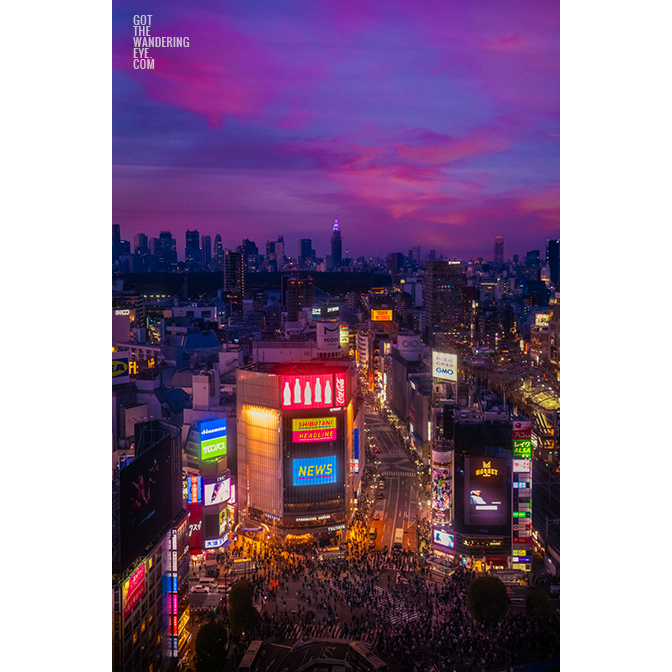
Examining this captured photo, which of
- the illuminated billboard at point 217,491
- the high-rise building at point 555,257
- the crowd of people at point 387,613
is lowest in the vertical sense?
the crowd of people at point 387,613

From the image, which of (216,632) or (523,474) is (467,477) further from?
(216,632)

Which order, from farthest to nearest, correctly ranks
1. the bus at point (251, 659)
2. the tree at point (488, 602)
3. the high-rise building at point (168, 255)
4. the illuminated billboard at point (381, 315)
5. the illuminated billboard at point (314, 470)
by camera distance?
the illuminated billboard at point (381, 315)
the high-rise building at point (168, 255)
the illuminated billboard at point (314, 470)
the tree at point (488, 602)
the bus at point (251, 659)

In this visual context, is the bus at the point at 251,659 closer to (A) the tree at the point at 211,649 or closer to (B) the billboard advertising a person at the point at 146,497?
(A) the tree at the point at 211,649

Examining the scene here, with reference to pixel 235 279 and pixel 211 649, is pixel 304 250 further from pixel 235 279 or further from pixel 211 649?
pixel 235 279

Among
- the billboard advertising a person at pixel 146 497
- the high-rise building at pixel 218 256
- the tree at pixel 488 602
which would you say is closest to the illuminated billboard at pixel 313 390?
the billboard advertising a person at pixel 146 497

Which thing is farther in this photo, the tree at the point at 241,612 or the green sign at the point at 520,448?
the green sign at the point at 520,448
